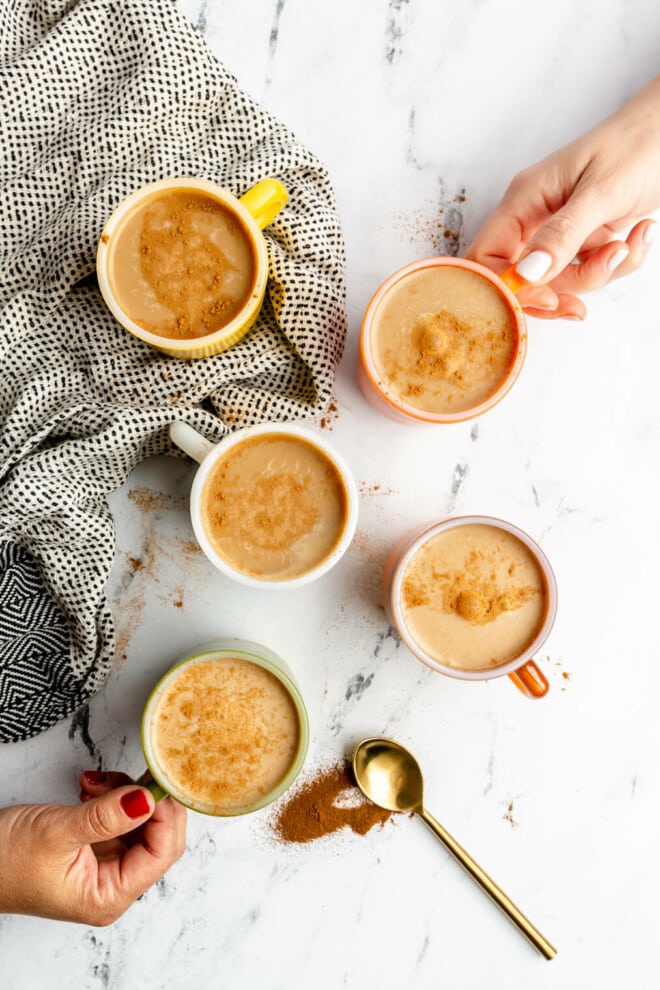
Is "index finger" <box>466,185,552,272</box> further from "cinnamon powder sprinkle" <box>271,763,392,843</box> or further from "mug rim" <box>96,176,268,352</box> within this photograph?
"cinnamon powder sprinkle" <box>271,763,392,843</box>

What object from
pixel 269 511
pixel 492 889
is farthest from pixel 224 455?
pixel 492 889

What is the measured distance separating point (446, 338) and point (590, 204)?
30cm

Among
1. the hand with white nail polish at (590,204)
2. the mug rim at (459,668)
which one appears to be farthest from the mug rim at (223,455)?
the hand with white nail polish at (590,204)

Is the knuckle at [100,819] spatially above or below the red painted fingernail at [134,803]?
below

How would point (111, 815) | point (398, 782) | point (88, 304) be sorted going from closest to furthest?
point (111, 815)
point (88, 304)
point (398, 782)

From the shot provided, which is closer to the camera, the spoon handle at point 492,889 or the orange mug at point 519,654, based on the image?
the orange mug at point 519,654

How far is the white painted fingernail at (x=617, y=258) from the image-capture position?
1.25m

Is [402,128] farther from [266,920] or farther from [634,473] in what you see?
[266,920]

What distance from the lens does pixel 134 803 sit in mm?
1151

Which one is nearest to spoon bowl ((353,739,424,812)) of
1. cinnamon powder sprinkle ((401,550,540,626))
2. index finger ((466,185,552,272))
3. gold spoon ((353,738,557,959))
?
gold spoon ((353,738,557,959))

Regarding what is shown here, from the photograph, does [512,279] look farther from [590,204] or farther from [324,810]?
[324,810]

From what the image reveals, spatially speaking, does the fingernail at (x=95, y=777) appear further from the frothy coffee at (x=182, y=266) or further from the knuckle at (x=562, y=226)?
the knuckle at (x=562, y=226)

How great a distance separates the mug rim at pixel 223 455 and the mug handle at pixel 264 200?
0.99 feet

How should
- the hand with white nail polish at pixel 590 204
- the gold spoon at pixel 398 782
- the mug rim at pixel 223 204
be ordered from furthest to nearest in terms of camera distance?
the gold spoon at pixel 398 782, the hand with white nail polish at pixel 590 204, the mug rim at pixel 223 204
